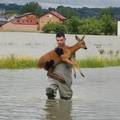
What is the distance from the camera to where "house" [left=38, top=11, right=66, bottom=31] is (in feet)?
327

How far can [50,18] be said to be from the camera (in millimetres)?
106562

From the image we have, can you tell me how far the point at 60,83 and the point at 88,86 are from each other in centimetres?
526

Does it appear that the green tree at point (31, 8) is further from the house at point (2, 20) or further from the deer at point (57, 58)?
the deer at point (57, 58)

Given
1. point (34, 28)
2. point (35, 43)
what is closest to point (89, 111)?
point (35, 43)

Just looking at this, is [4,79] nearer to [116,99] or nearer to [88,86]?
[88,86]

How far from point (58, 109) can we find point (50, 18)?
3648 inches

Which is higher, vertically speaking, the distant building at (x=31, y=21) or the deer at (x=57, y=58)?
the deer at (x=57, y=58)

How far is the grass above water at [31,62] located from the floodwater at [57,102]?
7.08 metres

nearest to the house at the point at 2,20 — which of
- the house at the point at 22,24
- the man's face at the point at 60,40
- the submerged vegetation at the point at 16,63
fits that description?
the house at the point at 22,24

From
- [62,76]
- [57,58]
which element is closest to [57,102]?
[62,76]

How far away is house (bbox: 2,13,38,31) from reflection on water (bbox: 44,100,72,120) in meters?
77.4

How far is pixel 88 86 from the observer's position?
2070 centimetres

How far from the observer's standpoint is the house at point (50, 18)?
99531 mm

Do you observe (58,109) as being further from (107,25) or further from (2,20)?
(2,20)
